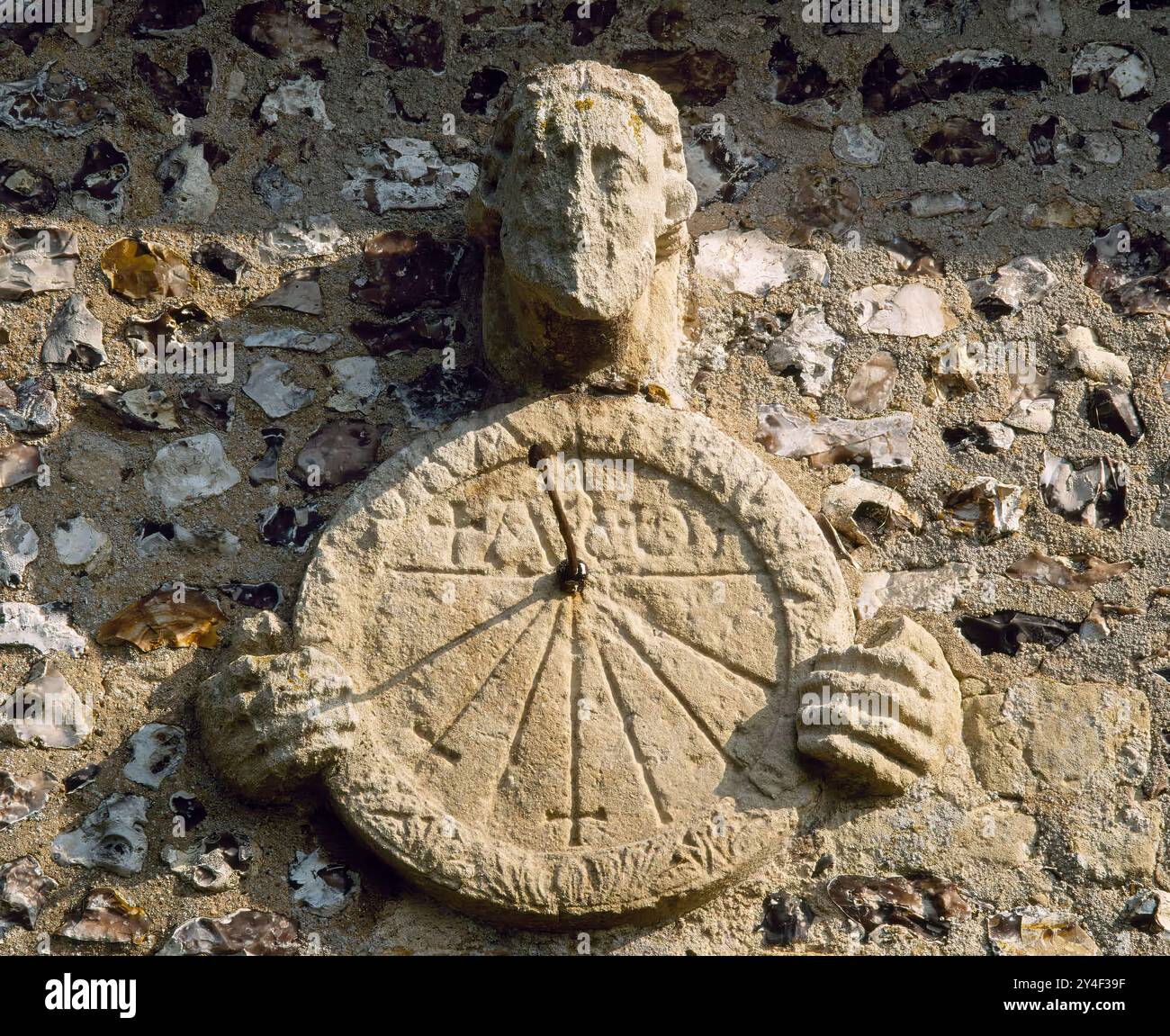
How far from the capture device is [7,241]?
15.1 feet

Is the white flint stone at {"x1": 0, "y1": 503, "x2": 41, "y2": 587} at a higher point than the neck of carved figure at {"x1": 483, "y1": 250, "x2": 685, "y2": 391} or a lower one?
lower

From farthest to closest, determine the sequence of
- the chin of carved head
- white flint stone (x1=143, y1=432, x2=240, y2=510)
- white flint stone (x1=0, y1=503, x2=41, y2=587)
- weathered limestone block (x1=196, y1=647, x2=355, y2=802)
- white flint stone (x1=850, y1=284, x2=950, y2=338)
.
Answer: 1. white flint stone (x1=850, y1=284, x2=950, y2=338)
2. white flint stone (x1=143, y1=432, x2=240, y2=510)
3. white flint stone (x1=0, y1=503, x2=41, y2=587)
4. the chin of carved head
5. weathered limestone block (x1=196, y1=647, x2=355, y2=802)

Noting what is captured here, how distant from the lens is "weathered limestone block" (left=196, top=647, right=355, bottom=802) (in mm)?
3943

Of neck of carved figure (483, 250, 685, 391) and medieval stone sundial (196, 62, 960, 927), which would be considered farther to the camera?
neck of carved figure (483, 250, 685, 391)

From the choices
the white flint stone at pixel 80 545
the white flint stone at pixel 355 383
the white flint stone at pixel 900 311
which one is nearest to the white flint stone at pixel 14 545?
the white flint stone at pixel 80 545

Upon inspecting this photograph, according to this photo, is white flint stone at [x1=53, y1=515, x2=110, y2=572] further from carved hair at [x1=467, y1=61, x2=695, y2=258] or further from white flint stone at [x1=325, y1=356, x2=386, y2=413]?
carved hair at [x1=467, y1=61, x2=695, y2=258]

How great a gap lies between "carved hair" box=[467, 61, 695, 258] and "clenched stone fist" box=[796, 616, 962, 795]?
111 centimetres

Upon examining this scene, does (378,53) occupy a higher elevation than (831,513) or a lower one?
higher

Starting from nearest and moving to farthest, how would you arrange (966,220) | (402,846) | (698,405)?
(402,846), (698,405), (966,220)

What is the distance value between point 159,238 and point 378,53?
81cm

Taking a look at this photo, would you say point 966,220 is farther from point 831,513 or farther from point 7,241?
point 7,241

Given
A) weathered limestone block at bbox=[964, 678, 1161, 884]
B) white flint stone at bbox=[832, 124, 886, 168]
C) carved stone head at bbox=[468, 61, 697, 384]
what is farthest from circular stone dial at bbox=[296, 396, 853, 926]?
white flint stone at bbox=[832, 124, 886, 168]

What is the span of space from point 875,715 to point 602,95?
152cm

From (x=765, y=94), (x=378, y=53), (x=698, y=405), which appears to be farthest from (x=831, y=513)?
(x=378, y=53)
